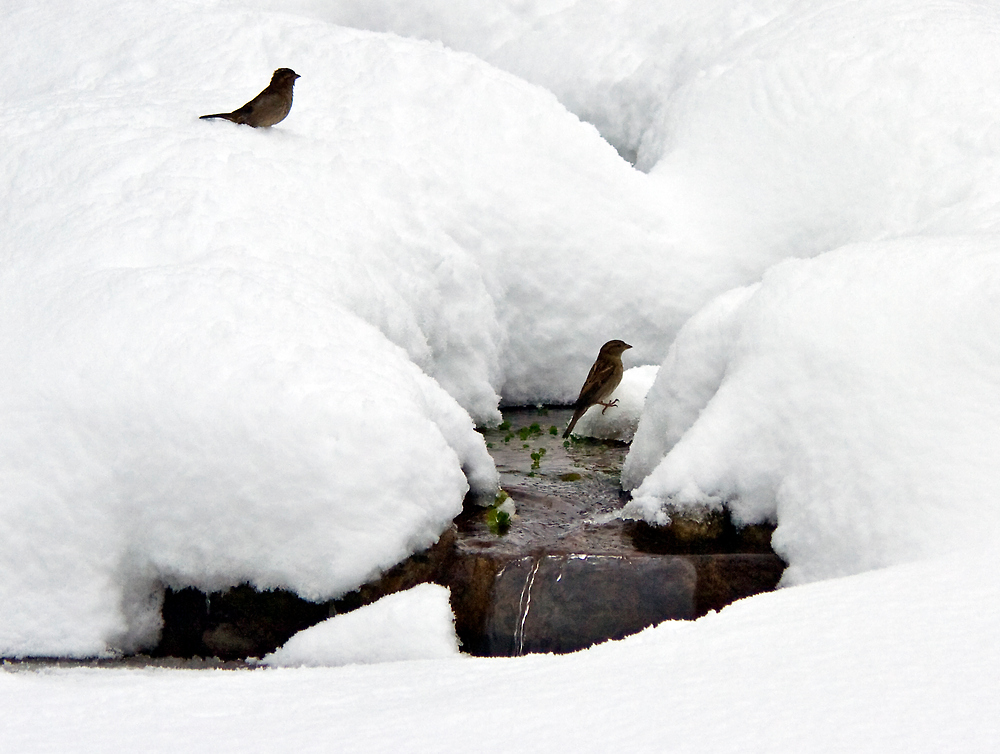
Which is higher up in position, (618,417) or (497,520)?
(497,520)

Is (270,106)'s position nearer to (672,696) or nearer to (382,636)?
(382,636)

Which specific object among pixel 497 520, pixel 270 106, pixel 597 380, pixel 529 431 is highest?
pixel 270 106

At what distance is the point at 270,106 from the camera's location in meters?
6.87

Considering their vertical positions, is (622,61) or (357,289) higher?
(622,61)

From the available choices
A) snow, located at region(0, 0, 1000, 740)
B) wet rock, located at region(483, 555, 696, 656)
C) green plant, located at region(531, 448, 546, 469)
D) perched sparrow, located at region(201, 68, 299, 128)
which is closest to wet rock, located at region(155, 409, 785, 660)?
wet rock, located at region(483, 555, 696, 656)

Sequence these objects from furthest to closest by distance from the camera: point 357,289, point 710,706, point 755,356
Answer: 1. point 357,289
2. point 755,356
3. point 710,706

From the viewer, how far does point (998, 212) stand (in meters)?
6.55

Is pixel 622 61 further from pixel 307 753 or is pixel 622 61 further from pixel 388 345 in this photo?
pixel 307 753

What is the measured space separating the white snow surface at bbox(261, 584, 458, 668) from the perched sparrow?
3941mm

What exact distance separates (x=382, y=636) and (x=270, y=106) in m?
4.14

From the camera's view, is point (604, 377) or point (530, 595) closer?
point (530, 595)

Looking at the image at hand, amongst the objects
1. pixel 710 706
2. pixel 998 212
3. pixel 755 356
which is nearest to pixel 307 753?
pixel 710 706

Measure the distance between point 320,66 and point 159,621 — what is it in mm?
5114

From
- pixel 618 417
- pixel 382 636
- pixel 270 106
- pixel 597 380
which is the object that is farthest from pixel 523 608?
pixel 270 106
